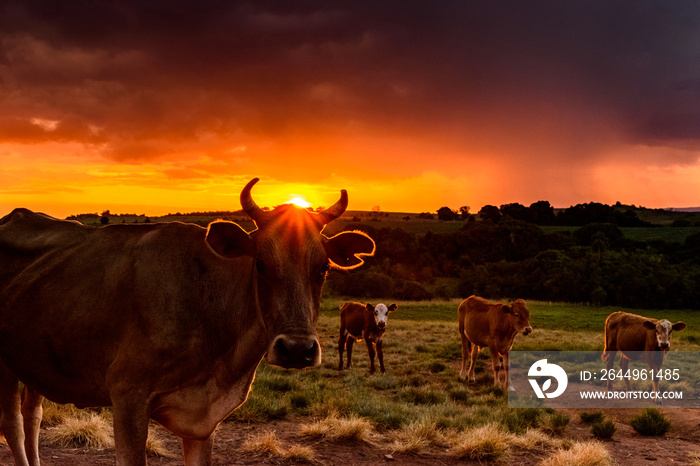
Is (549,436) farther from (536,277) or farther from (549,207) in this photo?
(549,207)

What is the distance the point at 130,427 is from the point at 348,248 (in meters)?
2.13

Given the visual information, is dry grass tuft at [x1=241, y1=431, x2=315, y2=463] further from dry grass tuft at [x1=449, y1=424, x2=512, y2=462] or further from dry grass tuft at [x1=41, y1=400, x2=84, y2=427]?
dry grass tuft at [x1=41, y1=400, x2=84, y2=427]

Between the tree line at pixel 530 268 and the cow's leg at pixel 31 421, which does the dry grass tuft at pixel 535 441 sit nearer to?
the cow's leg at pixel 31 421

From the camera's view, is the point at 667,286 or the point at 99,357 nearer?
the point at 99,357

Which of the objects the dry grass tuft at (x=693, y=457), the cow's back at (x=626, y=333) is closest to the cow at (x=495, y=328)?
the cow's back at (x=626, y=333)

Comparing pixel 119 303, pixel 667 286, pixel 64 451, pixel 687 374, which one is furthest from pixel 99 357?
pixel 667 286

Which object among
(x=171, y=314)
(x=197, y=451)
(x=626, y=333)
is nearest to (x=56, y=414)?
(x=197, y=451)

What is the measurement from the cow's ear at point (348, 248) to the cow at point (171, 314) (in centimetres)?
1

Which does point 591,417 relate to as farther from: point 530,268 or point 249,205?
point 530,268

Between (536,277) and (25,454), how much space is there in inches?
2449

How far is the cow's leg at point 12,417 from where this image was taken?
4.98 m

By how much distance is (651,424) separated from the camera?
32.9 ft

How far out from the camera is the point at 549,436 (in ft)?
31.4

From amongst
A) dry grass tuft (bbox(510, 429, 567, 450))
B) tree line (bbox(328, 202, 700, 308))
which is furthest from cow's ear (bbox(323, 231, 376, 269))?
tree line (bbox(328, 202, 700, 308))
